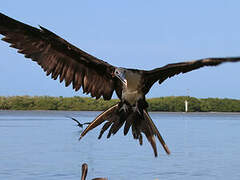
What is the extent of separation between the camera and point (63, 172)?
59.3ft

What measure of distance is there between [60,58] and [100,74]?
0.72 meters

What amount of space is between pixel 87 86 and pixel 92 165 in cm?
1011

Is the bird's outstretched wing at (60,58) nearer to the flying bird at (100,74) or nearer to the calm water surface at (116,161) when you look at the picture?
the flying bird at (100,74)

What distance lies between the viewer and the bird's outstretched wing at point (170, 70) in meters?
8.44

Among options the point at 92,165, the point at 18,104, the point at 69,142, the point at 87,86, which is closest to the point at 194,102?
the point at 18,104

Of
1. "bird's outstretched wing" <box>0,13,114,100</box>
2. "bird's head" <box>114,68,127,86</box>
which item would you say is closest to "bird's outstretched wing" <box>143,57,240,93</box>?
"bird's head" <box>114,68,127,86</box>

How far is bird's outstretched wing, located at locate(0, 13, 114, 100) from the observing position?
9.32 m

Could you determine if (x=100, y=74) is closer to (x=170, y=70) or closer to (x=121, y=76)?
(x=121, y=76)

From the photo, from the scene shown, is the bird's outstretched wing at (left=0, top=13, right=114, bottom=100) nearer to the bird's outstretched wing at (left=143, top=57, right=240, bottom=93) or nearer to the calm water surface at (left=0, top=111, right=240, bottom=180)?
the bird's outstretched wing at (left=143, top=57, right=240, bottom=93)

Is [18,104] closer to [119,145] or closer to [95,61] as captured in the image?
[119,145]

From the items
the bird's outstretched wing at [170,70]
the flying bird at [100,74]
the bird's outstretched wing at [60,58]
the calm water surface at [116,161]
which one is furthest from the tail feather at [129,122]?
the calm water surface at [116,161]

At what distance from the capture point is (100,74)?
9.80m

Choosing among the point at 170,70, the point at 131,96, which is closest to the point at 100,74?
the point at 131,96

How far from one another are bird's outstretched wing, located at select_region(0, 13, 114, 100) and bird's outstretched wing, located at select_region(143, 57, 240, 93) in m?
0.64
